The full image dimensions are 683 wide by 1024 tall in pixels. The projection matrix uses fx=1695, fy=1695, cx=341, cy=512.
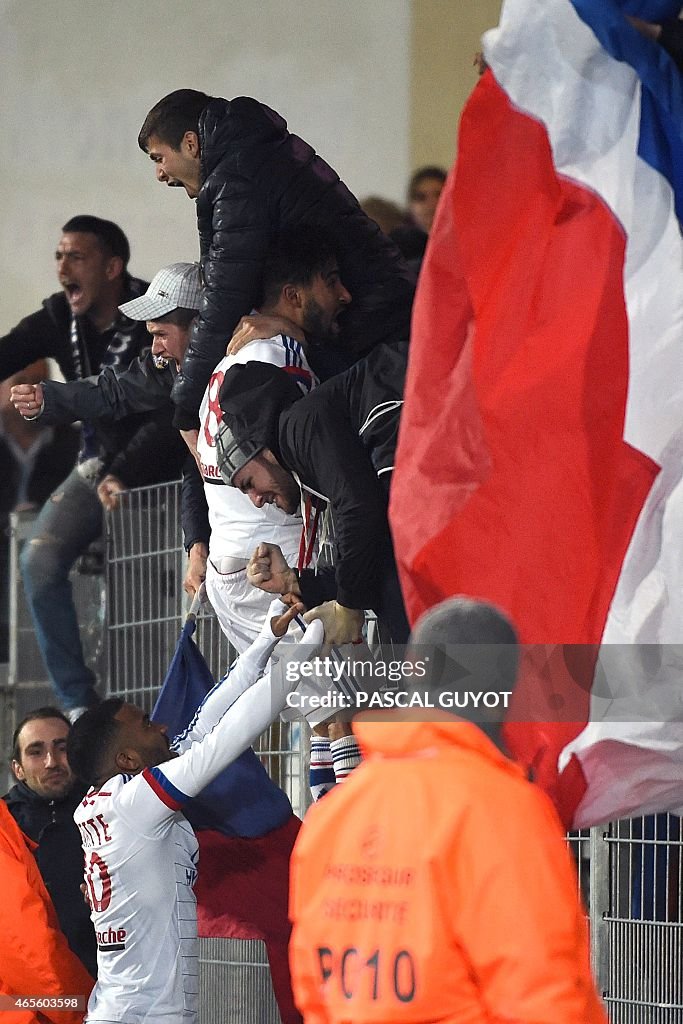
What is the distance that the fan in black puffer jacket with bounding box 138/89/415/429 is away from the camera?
4.41m

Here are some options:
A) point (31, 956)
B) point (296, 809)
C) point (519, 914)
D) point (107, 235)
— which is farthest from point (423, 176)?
point (519, 914)

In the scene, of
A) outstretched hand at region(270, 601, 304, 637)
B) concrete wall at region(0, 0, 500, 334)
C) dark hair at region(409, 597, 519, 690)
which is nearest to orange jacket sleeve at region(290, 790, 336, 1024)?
dark hair at region(409, 597, 519, 690)

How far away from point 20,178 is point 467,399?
3.68 metres

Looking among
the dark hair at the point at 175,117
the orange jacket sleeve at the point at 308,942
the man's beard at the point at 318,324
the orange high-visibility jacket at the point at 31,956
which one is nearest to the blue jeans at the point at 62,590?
the orange high-visibility jacket at the point at 31,956

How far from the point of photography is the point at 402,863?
256 cm

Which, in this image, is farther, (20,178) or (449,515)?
(20,178)

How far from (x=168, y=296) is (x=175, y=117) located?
0.60 m

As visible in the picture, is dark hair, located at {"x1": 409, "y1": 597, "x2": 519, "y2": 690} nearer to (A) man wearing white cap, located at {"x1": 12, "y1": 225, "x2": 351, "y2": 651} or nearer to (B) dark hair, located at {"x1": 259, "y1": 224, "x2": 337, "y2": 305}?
(A) man wearing white cap, located at {"x1": 12, "y1": 225, "x2": 351, "y2": 651}

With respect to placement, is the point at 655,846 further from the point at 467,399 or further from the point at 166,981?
the point at 467,399

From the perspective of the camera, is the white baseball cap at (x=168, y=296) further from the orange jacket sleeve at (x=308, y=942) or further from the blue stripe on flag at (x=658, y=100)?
the orange jacket sleeve at (x=308, y=942)

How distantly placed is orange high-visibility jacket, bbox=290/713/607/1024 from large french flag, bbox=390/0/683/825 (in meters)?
0.57

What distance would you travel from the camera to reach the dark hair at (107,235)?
5.96 metres

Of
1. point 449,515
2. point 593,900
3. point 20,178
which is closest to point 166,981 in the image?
point 593,900

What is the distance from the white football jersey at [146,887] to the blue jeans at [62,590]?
183 centimetres
